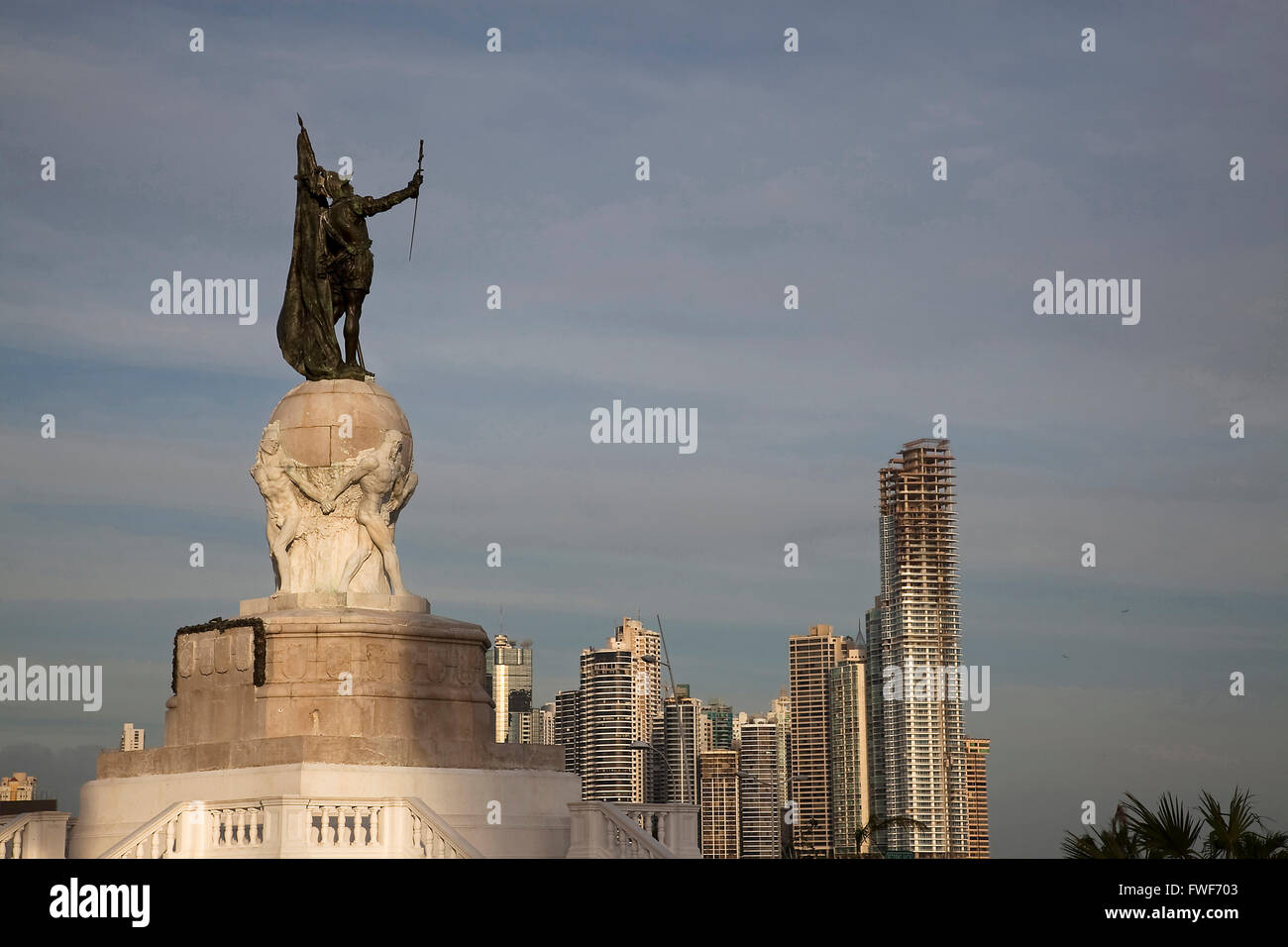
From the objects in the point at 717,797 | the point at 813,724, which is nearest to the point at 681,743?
the point at 717,797

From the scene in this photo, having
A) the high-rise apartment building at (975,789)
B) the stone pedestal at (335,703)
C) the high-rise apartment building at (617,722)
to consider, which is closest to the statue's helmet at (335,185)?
the stone pedestal at (335,703)

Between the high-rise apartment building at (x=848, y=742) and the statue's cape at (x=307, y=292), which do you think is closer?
the statue's cape at (x=307, y=292)

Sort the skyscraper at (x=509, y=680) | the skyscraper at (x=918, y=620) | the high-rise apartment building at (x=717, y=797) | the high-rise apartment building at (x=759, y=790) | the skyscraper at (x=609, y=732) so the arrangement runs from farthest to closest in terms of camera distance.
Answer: the skyscraper at (x=918, y=620), the high-rise apartment building at (x=717, y=797), the skyscraper at (x=609, y=732), the high-rise apartment building at (x=759, y=790), the skyscraper at (x=509, y=680)

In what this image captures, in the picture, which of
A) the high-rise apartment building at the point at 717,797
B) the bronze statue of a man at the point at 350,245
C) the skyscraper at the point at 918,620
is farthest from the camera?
the skyscraper at the point at 918,620

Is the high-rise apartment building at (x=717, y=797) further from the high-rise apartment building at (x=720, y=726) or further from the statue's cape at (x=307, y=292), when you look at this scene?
the statue's cape at (x=307, y=292)

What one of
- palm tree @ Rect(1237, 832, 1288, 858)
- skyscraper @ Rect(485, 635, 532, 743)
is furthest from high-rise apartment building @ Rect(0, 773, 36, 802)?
palm tree @ Rect(1237, 832, 1288, 858)

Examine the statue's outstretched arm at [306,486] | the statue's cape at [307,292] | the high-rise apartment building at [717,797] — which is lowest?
the high-rise apartment building at [717,797]

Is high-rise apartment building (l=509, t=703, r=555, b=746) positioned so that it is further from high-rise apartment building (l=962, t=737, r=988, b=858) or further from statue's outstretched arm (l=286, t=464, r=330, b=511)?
statue's outstretched arm (l=286, t=464, r=330, b=511)

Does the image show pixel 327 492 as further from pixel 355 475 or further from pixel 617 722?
pixel 617 722
